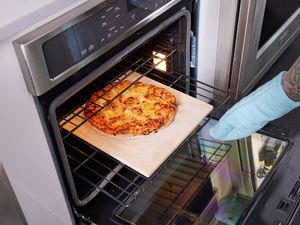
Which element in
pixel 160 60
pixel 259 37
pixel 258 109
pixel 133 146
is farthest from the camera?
pixel 259 37

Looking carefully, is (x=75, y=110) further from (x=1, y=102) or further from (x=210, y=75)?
(x=210, y=75)

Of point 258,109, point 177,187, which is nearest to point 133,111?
point 177,187

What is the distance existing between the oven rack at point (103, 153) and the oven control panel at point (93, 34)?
203mm

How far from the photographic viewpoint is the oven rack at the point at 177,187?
3.65 ft

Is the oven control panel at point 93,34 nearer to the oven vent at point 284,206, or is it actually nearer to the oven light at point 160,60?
the oven light at point 160,60

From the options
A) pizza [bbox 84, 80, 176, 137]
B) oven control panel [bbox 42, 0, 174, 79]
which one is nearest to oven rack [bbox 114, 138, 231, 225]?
pizza [bbox 84, 80, 176, 137]

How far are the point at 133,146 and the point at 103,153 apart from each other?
0.27ft

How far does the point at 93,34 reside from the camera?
0.82m

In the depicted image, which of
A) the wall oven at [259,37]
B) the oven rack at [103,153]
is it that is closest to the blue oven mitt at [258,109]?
the oven rack at [103,153]

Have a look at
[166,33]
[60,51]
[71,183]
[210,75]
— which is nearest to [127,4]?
[60,51]

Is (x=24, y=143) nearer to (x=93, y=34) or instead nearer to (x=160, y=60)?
(x=93, y=34)

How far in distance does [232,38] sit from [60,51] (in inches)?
26.5

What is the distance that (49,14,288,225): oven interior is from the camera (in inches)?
42.9

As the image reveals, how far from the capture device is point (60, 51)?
0.77 metres
